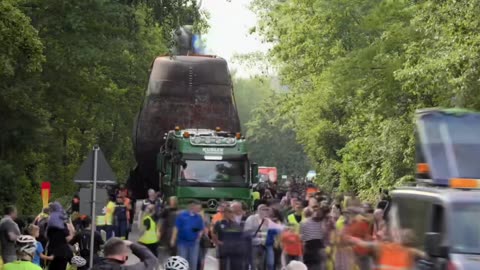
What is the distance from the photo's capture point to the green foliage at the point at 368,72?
103ft

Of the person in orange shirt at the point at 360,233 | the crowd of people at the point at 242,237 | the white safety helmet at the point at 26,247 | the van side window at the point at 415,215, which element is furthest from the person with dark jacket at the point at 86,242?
the white safety helmet at the point at 26,247

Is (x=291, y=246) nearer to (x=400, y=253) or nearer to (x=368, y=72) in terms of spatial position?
(x=400, y=253)

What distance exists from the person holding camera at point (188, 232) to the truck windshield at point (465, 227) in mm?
9125

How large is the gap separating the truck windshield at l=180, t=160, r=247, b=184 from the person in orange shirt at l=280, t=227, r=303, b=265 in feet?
42.3

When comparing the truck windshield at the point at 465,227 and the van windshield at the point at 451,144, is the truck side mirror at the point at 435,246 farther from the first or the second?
the van windshield at the point at 451,144

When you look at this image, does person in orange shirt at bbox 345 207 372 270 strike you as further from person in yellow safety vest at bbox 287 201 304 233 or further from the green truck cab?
the green truck cab

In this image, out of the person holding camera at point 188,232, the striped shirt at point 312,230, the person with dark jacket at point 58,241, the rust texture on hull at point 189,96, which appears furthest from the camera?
the rust texture on hull at point 189,96

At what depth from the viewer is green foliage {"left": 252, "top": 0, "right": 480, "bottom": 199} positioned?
103 ft

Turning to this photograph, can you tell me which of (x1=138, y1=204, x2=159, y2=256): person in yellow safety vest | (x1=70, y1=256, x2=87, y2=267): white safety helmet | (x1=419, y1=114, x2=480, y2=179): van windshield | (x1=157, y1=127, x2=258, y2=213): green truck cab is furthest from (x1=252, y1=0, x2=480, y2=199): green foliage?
(x1=70, y1=256, x2=87, y2=267): white safety helmet

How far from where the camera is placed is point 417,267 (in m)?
14.4

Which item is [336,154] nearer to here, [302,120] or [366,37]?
[302,120]

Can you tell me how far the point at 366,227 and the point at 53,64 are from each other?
757 inches

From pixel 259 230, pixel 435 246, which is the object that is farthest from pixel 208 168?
pixel 435 246

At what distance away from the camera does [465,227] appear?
1379 cm
